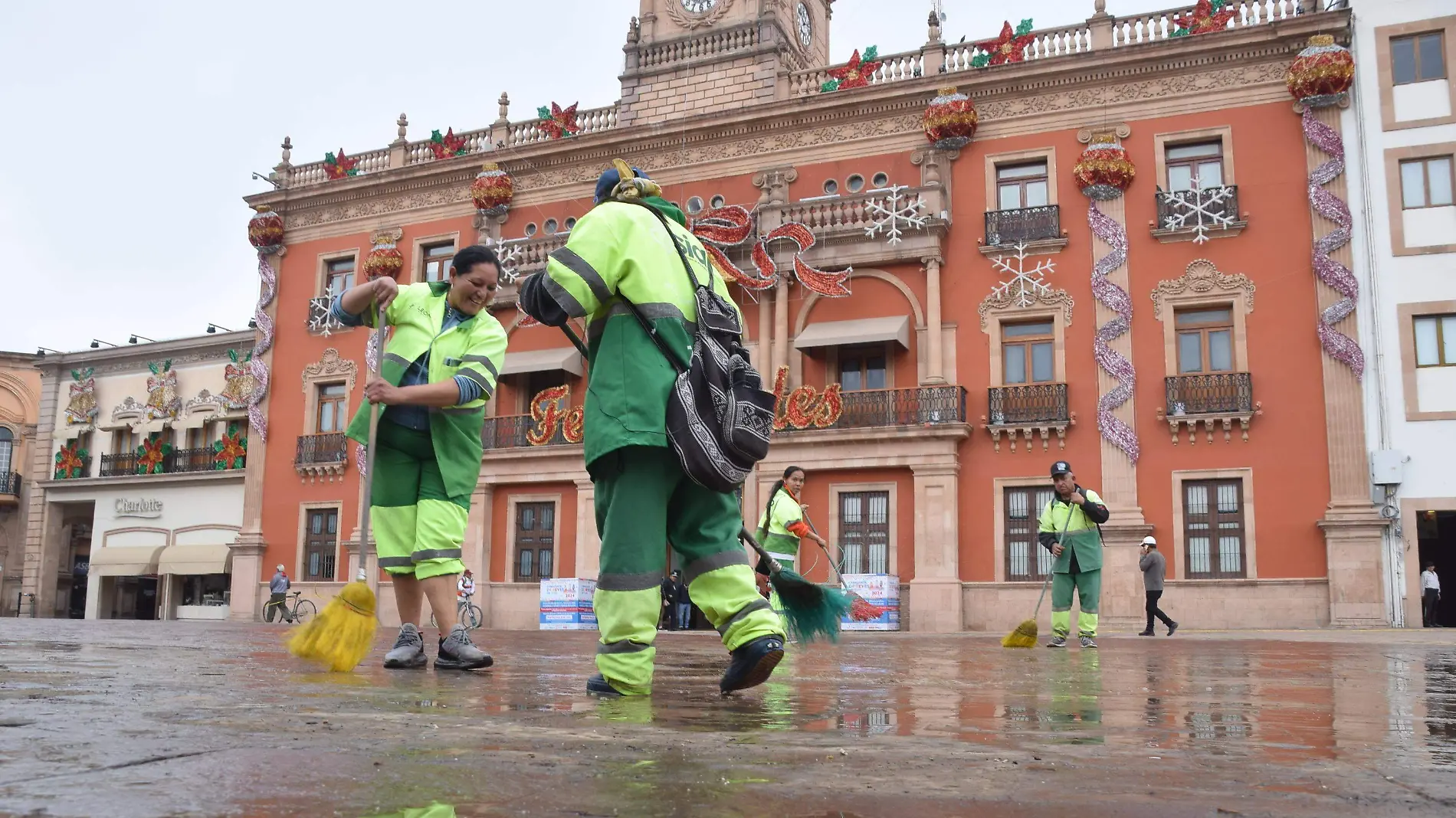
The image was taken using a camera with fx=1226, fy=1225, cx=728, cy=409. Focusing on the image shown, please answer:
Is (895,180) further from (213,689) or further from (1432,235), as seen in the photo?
(213,689)

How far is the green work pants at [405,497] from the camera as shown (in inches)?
221

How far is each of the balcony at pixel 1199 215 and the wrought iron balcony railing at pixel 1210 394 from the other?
2582 millimetres

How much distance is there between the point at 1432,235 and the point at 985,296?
7.60 m

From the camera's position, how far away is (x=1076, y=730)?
119 inches

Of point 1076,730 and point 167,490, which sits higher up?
point 167,490

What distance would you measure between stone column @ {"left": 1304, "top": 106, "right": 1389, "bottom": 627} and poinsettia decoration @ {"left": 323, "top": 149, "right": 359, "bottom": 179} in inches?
875

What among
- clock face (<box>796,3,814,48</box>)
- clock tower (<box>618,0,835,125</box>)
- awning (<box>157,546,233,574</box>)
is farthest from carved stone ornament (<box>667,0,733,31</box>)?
awning (<box>157,546,233,574</box>)

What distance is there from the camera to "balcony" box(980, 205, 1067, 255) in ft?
76.6

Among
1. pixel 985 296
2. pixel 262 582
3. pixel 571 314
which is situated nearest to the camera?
pixel 571 314

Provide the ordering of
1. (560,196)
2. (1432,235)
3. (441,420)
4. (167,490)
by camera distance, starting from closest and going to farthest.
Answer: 1. (441,420)
2. (1432,235)
3. (560,196)
4. (167,490)

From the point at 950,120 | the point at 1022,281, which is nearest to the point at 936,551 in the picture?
the point at 1022,281

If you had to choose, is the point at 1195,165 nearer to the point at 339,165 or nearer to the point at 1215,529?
the point at 1215,529

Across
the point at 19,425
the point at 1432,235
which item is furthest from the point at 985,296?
the point at 19,425

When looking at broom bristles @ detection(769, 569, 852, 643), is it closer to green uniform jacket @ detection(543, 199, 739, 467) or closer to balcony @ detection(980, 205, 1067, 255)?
green uniform jacket @ detection(543, 199, 739, 467)
